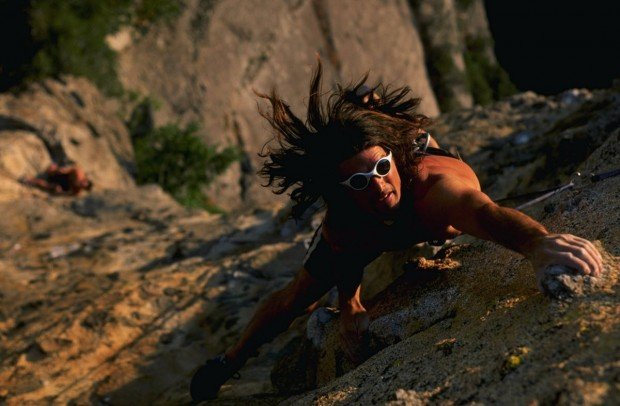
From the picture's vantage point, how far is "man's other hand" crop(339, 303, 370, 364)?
7.85 feet

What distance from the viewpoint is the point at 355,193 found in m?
2.46

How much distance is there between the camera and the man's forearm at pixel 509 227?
6.24ft

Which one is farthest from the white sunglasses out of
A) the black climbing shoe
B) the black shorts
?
the black climbing shoe

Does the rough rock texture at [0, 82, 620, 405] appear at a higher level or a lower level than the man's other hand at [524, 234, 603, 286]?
lower

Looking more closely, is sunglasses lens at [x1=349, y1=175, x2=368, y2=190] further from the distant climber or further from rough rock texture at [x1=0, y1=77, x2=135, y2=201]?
the distant climber

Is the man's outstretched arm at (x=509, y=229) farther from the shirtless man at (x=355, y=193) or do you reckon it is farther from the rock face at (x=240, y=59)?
the rock face at (x=240, y=59)

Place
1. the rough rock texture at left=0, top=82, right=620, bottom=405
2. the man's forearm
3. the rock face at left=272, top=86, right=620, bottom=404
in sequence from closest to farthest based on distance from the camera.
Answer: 1. the rock face at left=272, top=86, right=620, bottom=404
2. the rough rock texture at left=0, top=82, right=620, bottom=405
3. the man's forearm

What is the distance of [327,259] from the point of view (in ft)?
9.14

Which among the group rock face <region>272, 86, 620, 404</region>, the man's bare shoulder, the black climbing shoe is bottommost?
the black climbing shoe

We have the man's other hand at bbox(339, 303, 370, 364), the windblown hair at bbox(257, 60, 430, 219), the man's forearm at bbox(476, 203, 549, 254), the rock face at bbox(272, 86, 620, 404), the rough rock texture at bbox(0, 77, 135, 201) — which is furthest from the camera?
the rough rock texture at bbox(0, 77, 135, 201)

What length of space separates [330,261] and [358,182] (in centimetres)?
50

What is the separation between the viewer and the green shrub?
12039 millimetres

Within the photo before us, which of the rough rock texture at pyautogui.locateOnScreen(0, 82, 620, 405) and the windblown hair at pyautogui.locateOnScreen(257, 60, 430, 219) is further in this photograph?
the windblown hair at pyautogui.locateOnScreen(257, 60, 430, 219)

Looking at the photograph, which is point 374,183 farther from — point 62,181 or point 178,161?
point 178,161
